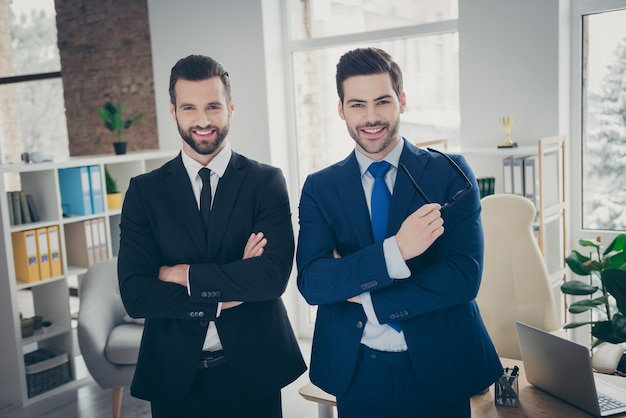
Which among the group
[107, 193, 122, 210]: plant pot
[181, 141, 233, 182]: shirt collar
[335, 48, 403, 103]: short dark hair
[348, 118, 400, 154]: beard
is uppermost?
[335, 48, 403, 103]: short dark hair

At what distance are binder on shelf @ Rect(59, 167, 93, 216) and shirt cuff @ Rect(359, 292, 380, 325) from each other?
3331 mm

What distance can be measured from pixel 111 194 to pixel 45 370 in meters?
1.30

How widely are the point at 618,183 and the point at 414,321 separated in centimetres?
294

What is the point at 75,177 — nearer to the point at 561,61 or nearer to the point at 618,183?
the point at 561,61

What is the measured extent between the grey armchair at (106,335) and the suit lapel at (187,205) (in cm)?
198

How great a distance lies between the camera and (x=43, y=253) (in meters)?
4.52

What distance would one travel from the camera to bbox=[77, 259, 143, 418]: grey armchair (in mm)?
3953

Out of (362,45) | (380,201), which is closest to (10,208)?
(362,45)

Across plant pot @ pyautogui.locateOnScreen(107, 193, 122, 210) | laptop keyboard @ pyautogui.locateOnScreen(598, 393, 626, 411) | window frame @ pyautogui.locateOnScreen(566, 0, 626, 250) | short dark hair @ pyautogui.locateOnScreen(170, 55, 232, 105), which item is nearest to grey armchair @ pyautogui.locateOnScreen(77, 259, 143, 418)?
plant pot @ pyautogui.locateOnScreen(107, 193, 122, 210)

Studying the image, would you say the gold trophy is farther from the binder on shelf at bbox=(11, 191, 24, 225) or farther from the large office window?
the binder on shelf at bbox=(11, 191, 24, 225)

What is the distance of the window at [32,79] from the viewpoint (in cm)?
674

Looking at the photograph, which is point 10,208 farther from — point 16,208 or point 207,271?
point 207,271

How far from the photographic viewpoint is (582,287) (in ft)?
11.2

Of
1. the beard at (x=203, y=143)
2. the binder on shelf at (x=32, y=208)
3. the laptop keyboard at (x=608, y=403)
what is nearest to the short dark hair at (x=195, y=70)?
the beard at (x=203, y=143)
